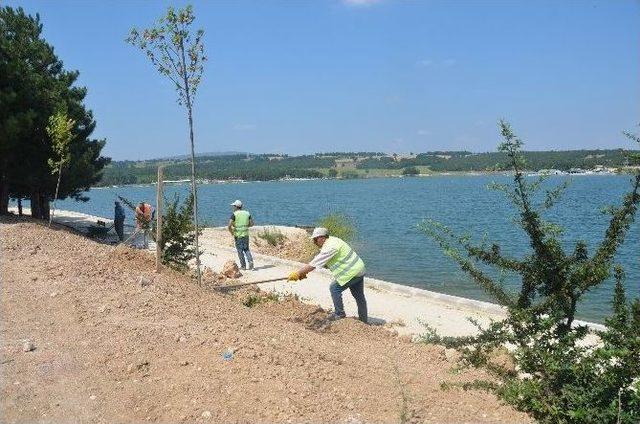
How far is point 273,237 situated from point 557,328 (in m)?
16.1

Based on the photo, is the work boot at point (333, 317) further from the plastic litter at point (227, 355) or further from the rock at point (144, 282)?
the plastic litter at point (227, 355)

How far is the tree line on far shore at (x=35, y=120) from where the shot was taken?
619 inches

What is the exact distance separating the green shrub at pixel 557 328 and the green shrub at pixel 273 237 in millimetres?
15330

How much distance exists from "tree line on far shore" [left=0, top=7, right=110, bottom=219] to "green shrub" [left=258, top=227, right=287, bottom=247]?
667 centimetres

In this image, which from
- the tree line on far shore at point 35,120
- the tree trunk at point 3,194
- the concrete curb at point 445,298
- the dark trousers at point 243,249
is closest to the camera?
the concrete curb at point 445,298

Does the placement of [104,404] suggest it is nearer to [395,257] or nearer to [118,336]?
[118,336]

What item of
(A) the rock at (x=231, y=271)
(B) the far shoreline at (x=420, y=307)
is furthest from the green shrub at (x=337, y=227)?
(A) the rock at (x=231, y=271)

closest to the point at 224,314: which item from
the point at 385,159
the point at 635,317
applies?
the point at 635,317

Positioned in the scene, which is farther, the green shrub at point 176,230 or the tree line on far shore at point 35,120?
the tree line on far shore at point 35,120

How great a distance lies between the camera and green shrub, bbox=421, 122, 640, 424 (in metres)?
4.89

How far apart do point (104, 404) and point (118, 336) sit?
1.35 metres

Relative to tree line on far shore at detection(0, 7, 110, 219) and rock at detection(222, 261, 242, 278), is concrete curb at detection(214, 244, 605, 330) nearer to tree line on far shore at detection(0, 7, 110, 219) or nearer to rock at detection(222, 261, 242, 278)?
rock at detection(222, 261, 242, 278)

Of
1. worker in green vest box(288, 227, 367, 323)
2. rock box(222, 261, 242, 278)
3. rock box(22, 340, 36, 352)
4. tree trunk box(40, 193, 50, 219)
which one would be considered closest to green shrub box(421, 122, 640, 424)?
worker in green vest box(288, 227, 367, 323)

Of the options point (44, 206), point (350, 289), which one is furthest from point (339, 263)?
point (44, 206)
